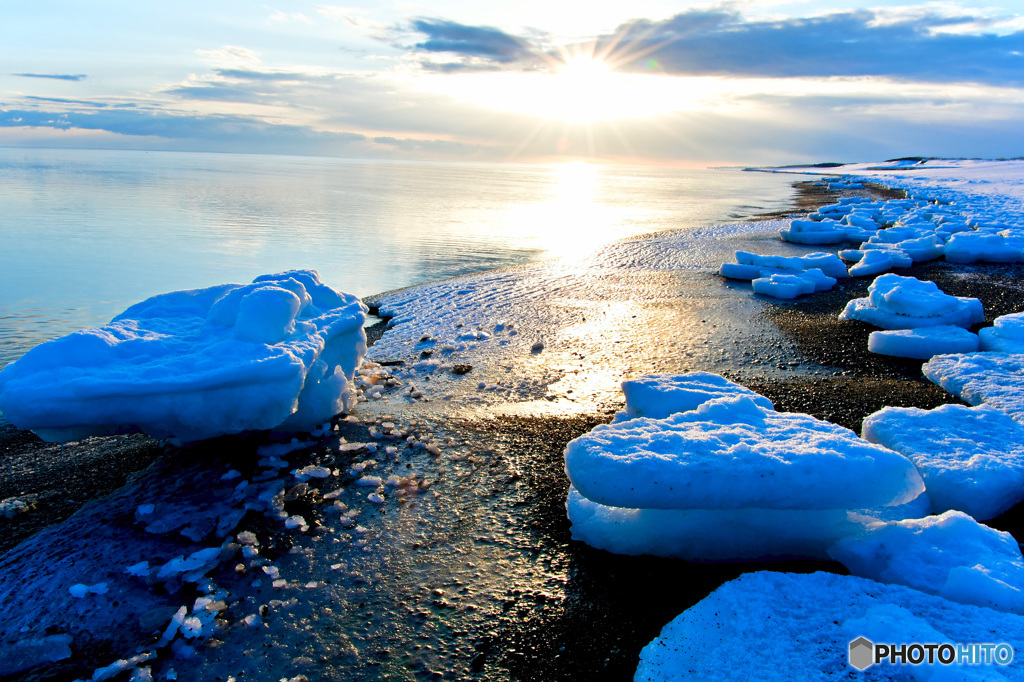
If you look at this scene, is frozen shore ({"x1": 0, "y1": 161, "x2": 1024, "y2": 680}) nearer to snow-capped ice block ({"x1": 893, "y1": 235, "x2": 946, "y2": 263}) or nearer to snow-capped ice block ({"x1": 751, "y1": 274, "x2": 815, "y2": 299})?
snow-capped ice block ({"x1": 751, "y1": 274, "x2": 815, "y2": 299})

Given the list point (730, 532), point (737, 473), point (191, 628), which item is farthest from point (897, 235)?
point (191, 628)

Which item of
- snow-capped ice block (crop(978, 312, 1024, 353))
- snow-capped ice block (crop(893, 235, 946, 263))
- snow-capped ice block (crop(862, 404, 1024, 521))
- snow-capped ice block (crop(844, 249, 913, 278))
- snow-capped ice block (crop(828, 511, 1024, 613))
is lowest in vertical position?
snow-capped ice block (crop(828, 511, 1024, 613))

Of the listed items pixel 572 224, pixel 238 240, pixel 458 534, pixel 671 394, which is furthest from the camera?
pixel 572 224

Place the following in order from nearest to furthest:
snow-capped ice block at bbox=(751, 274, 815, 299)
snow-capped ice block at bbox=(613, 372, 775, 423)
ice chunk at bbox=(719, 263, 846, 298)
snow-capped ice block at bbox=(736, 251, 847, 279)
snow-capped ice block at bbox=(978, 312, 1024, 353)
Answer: snow-capped ice block at bbox=(613, 372, 775, 423) → snow-capped ice block at bbox=(978, 312, 1024, 353) → snow-capped ice block at bbox=(751, 274, 815, 299) → ice chunk at bbox=(719, 263, 846, 298) → snow-capped ice block at bbox=(736, 251, 847, 279)

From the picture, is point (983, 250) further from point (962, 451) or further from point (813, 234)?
point (962, 451)

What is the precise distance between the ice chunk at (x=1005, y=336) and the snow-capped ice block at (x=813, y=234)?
312 inches

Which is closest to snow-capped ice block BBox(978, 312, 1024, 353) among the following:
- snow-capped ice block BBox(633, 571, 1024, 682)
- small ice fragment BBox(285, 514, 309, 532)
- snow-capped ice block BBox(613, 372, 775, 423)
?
snow-capped ice block BBox(613, 372, 775, 423)

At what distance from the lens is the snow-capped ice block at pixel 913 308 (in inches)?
241

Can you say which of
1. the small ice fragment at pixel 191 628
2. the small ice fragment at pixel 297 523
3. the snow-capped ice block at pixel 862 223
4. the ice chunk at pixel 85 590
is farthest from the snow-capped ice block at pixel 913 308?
the snow-capped ice block at pixel 862 223

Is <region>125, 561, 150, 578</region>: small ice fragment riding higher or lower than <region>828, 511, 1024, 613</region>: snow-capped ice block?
lower

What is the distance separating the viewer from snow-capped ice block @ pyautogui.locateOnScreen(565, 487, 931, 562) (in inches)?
108

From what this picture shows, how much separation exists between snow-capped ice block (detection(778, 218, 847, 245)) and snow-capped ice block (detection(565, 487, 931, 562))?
11805 mm

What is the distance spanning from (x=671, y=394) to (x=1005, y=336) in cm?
425

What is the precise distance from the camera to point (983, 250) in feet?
31.9
